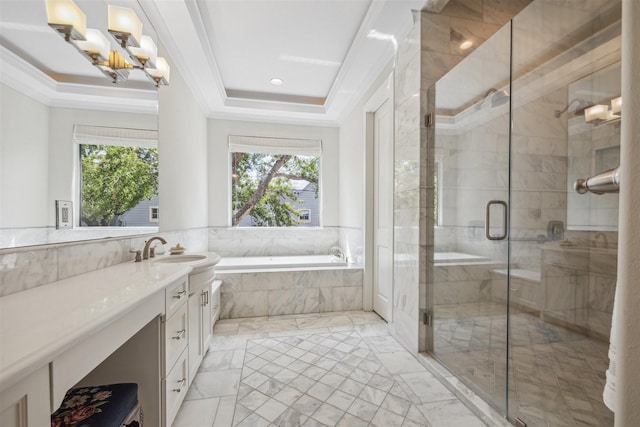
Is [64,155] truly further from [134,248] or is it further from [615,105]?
[615,105]

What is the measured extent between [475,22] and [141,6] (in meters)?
2.45

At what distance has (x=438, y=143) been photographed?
83.7 inches

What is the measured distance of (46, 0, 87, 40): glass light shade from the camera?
1.30m

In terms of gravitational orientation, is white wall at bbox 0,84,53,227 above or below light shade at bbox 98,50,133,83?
below

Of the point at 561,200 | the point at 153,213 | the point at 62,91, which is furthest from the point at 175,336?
the point at 561,200

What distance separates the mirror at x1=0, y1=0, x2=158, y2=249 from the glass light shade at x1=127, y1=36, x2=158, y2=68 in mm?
221

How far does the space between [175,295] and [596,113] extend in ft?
8.40

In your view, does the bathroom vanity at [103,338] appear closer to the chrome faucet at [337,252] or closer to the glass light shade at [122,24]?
the glass light shade at [122,24]

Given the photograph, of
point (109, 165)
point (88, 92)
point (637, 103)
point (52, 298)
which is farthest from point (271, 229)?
point (637, 103)

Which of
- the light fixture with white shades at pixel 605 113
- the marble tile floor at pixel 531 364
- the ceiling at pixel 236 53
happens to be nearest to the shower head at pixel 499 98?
the light fixture with white shades at pixel 605 113

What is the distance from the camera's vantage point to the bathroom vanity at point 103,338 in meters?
0.62

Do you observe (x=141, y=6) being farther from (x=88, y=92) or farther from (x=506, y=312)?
(x=506, y=312)

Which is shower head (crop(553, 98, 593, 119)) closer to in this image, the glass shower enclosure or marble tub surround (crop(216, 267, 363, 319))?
the glass shower enclosure


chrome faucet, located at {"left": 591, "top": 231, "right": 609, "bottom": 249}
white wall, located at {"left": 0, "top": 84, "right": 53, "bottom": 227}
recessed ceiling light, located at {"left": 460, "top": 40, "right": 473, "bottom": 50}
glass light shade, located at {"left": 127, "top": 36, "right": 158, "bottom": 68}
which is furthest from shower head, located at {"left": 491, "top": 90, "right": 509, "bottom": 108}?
white wall, located at {"left": 0, "top": 84, "right": 53, "bottom": 227}
